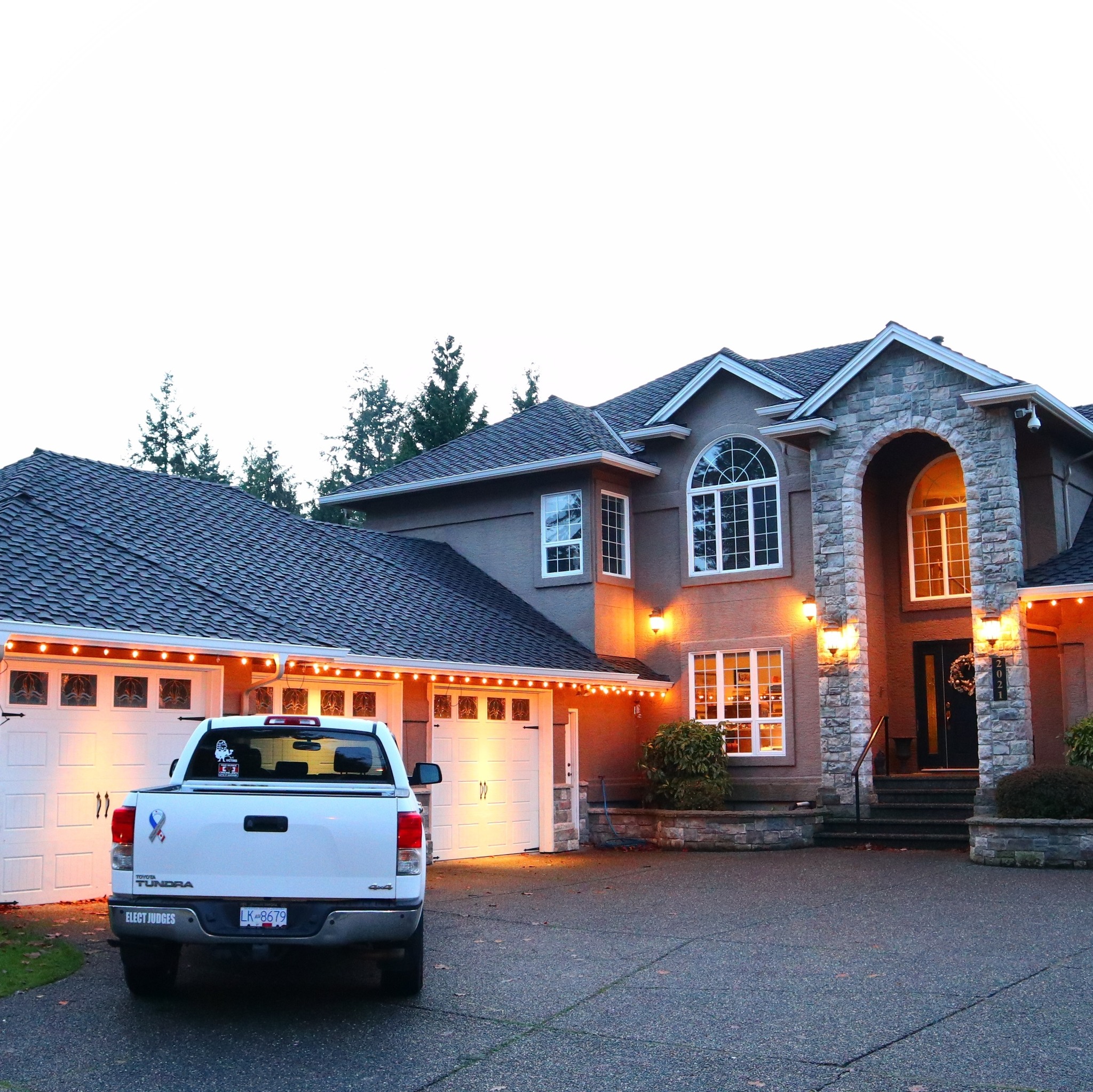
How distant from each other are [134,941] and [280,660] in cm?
683

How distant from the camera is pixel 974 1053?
6977 mm

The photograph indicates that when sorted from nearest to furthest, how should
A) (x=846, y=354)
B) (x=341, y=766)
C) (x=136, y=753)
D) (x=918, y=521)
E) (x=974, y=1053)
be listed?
(x=974, y=1053) → (x=341, y=766) → (x=136, y=753) → (x=918, y=521) → (x=846, y=354)

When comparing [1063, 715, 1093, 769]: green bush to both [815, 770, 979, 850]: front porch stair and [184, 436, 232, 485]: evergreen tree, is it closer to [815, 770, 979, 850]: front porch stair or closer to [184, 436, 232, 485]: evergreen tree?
[815, 770, 979, 850]: front porch stair

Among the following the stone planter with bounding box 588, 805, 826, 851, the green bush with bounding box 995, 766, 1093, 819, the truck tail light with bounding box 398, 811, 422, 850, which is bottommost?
the stone planter with bounding box 588, 805, 826, 851

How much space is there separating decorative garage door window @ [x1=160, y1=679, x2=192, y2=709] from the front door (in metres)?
12.1

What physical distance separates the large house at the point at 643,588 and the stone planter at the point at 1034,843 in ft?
Answer: 6.17

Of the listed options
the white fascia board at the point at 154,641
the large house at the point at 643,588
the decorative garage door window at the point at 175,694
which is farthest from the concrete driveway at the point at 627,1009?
the large house at the point at 643,588

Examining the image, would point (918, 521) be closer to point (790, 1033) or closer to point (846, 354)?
point (846, 354)

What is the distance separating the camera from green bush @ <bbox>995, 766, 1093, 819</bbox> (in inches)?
629

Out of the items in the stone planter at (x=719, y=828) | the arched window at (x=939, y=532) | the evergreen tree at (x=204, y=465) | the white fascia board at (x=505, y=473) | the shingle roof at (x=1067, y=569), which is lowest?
the stone planter at (x=719, y=828)

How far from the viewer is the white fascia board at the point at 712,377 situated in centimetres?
2091

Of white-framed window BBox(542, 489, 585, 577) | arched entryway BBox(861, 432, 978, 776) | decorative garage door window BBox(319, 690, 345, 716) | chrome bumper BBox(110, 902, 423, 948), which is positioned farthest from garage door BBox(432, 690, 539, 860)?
chrome bumper BBox(110, 902, 423, 948)

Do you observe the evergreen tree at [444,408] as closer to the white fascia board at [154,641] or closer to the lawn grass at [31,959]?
the white fascia board at [154,641]

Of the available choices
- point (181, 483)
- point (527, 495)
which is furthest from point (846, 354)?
point (181, 483)
